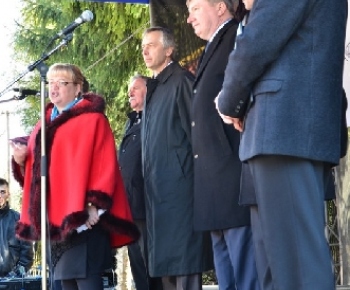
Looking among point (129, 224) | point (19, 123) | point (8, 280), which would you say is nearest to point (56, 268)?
point (129, 224)

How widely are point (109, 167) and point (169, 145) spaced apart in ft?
1.25

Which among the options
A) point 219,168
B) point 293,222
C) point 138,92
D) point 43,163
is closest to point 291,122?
point 293,222

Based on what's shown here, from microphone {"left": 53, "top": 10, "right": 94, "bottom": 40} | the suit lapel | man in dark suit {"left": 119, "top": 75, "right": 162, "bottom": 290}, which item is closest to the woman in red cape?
microphone {"left": 53, "top": 10, "right": 94, "bottom": 40}

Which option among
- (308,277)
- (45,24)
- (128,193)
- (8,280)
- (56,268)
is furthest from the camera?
(45,24)

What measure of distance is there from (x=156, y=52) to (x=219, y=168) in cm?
129

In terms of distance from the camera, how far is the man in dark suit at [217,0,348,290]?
3.12 metres

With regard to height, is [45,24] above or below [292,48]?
above

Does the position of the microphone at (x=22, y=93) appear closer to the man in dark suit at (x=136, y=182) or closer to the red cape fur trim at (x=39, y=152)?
the red cape fur trim at (x=39, y=152)

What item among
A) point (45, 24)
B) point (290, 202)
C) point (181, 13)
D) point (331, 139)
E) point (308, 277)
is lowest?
point (308, 277)

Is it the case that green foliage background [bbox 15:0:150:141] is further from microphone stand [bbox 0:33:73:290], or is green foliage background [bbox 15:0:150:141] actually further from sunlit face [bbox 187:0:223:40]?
sunlit face [bbox 187:0:223:40]

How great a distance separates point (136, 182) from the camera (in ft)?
19.0

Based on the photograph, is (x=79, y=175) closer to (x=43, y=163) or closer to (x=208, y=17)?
(x=43, y=163)

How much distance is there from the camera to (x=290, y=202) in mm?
3127

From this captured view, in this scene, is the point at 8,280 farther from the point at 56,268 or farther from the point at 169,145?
the point at 169,145
